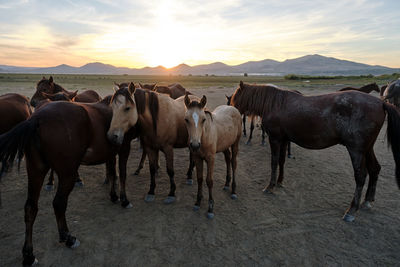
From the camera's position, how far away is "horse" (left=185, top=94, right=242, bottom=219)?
364 centimetres

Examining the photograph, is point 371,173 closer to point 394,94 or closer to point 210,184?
point 210,184

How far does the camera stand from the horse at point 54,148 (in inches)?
111

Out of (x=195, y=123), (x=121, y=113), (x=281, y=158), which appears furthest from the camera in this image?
(x=281, y=158)

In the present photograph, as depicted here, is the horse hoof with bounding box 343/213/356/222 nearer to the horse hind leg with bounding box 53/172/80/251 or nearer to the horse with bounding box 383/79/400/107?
the horse hind leg with bounding box 53/172/80/251

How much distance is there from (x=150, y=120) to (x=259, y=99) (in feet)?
8.91

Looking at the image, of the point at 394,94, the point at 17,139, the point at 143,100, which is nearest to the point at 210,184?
the point at 143,100

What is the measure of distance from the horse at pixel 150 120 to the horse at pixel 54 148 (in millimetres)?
442

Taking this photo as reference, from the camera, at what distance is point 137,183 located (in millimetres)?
5570

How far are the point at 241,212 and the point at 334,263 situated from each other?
5.51ft

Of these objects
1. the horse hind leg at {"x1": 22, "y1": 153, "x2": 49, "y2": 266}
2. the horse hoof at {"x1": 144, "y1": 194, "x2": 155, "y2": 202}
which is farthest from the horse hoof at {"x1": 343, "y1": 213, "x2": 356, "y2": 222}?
the horse hind leg at {"x1": 22, "y1": 153, "x2": 49, "y2": 266}

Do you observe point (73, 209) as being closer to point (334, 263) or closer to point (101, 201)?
point (101, 201)

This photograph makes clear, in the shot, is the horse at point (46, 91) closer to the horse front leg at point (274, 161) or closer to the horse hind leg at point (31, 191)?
the horse hind leg at point (31, 191)

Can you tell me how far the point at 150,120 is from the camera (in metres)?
4.42

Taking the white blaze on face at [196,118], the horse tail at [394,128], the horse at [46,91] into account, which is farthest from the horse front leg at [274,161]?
the horse at [46,91]
